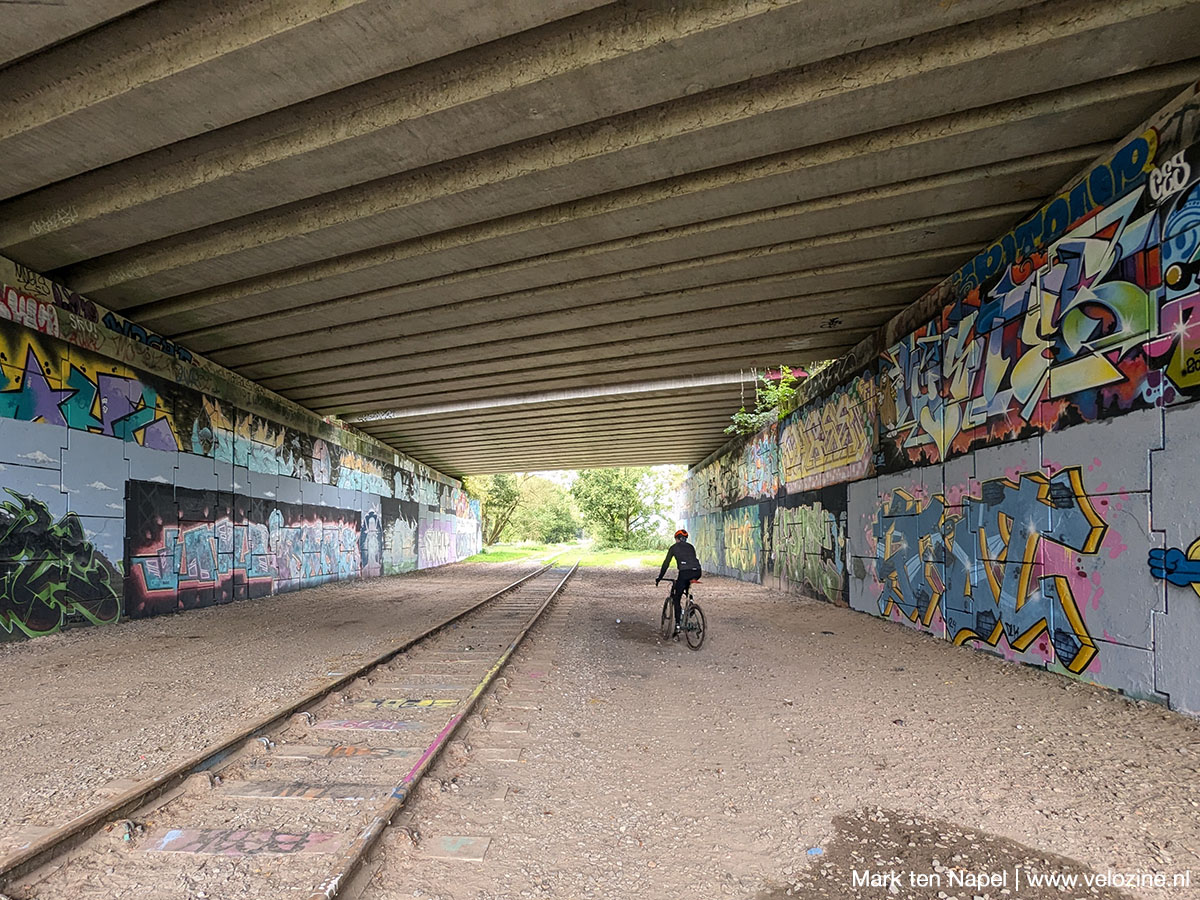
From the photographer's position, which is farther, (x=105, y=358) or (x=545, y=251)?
(x=105, y=358)

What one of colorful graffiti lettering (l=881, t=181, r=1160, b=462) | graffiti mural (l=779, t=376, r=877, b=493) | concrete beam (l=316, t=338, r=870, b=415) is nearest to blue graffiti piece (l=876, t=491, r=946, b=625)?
colorful graffiti lettering (l=881, t=181, r=1160, b=462)

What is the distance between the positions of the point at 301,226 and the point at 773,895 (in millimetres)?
9149

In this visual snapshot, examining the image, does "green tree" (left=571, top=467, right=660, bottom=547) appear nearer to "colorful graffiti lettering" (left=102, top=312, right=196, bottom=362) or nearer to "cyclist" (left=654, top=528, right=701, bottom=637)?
"colorful graffiti lettering" (left=102, top=312, right=196, bottom=362)

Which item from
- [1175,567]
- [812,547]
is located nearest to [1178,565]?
Result: [1175,567]

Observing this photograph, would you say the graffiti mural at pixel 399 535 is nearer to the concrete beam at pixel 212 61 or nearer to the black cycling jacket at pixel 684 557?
the black cycling jacket at pixel 684 557

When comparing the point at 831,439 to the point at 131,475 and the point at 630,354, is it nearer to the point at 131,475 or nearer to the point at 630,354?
the point at 630,354

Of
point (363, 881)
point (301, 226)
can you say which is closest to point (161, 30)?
point (301, 226)

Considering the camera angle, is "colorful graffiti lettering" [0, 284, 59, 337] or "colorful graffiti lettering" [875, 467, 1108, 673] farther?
"colorful graffiti lettering" [0, 284, 59, 337]

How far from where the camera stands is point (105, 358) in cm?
1168

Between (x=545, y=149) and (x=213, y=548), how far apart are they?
12.2 m

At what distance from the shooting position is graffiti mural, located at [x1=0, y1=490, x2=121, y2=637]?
9.56 m

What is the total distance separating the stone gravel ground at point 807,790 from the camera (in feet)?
11.2

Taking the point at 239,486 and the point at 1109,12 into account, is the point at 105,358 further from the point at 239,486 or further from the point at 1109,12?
the point at 1109,12

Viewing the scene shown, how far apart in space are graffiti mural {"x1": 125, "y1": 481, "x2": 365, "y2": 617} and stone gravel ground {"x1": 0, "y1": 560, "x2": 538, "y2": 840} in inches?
29.8
